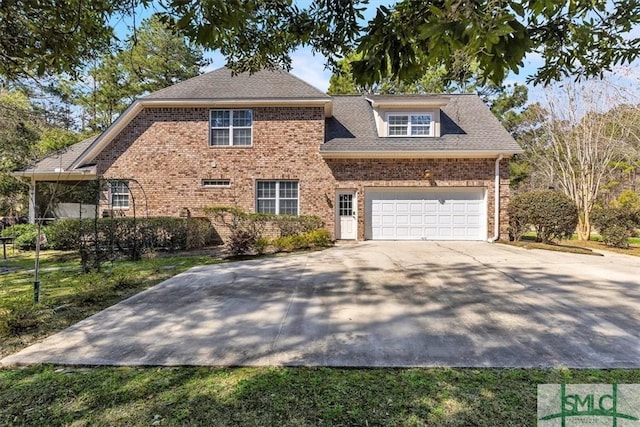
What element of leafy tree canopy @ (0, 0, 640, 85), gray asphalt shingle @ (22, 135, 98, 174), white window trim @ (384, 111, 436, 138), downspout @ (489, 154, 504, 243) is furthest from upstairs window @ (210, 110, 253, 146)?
downspout @ (489, 154, 504, 243)

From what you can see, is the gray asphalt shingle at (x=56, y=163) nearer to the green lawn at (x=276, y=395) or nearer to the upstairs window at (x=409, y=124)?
the upstairs window at (x=409, y=124)

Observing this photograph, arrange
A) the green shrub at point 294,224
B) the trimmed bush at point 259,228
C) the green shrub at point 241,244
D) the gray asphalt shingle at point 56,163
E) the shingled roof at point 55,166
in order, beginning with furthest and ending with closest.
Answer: the gray asphalt shingle at point 56,163 → the shingled roof at point 55,166 → the green shrub at point 294,224 → the trimmed bush at point 259,228 → the green shrub at point 241,244

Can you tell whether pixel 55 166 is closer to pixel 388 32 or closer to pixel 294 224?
pixel 294 224

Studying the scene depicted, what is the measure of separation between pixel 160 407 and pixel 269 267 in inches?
230

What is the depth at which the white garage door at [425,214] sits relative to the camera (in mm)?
14086

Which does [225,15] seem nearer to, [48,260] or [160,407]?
[160,407]

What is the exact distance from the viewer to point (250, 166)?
46.8 feet

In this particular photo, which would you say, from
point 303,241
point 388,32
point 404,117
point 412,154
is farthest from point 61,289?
point 404,117

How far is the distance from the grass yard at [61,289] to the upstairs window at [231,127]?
5.89 meters

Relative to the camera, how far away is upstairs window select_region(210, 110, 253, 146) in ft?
47.1

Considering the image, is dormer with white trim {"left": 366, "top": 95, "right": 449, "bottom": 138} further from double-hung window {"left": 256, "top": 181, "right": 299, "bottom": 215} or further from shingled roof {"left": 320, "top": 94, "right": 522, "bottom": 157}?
double-hung window {"left": 256, "top": 181, "right": 299, "bottom": 215}

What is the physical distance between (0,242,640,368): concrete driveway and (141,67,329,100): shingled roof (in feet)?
27.7

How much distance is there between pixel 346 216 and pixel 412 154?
3568mm

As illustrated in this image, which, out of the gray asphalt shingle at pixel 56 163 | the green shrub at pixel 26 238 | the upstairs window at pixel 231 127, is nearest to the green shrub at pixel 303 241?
the upstairs window at pixel 231 127
